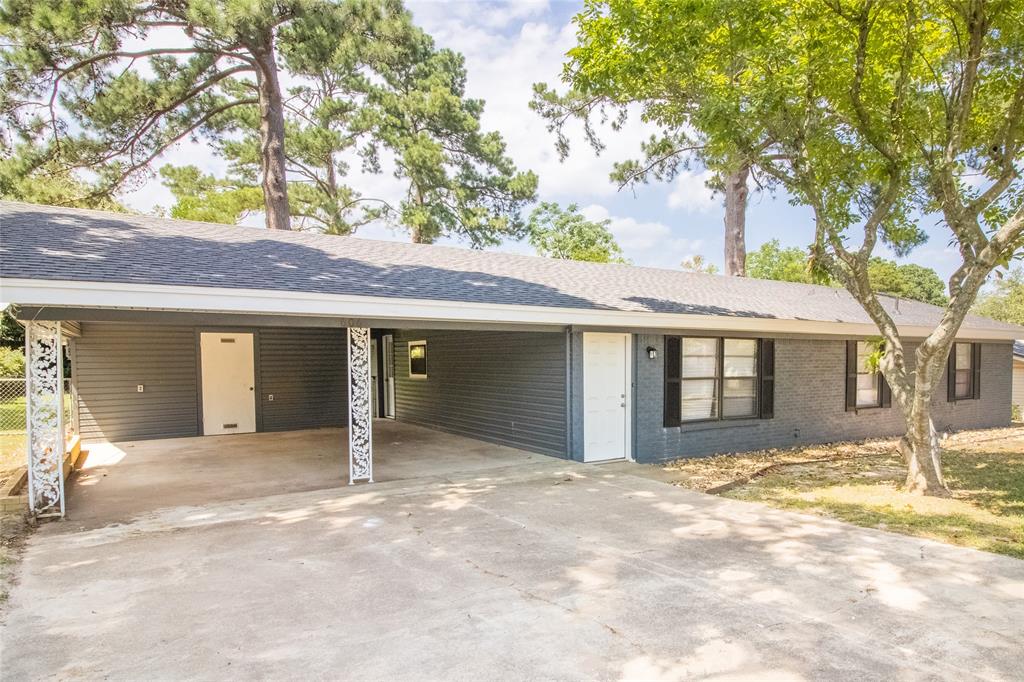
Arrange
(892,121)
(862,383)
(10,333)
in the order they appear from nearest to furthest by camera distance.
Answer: (892,121), (862,383), (10,333)

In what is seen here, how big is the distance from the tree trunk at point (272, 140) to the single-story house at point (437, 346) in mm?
5021

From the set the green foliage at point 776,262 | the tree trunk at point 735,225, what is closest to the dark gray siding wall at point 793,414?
the tree trunk at point 735,225

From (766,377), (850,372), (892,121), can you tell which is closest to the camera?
(892,121)

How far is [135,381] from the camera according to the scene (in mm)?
11766

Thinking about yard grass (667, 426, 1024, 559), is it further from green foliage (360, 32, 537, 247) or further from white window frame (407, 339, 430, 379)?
green foliage (360, 32, 537, 247)

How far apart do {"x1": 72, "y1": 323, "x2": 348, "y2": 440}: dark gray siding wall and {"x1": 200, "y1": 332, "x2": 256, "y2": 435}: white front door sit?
16cm

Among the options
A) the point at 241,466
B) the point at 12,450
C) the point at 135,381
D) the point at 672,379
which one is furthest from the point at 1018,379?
the point at 12,450

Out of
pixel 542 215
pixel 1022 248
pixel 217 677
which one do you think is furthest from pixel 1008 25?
pixel 542 215

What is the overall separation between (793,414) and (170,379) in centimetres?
1190

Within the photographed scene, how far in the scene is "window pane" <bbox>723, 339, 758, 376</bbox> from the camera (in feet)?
34.9

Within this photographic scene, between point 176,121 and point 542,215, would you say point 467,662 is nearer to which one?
point 176,121

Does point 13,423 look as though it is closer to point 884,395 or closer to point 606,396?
point 606,396

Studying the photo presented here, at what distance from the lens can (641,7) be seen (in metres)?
7.50

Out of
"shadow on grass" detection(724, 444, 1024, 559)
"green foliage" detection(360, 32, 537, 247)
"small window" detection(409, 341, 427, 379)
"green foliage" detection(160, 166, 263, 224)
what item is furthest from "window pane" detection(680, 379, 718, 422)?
"green foliage" detection(160, 166, 263, 224)
